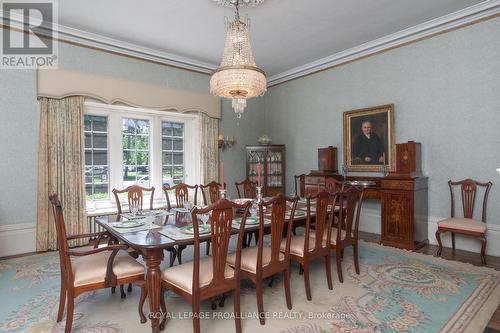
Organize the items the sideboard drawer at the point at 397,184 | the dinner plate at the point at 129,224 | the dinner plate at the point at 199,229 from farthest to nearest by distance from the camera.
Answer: the sideboard drawer at the point at 397,184 → the dinner plate at the point at 129,224 → the dinner plate at the point at 199,229

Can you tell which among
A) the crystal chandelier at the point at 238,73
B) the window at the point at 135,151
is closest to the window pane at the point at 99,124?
the window at the point at 135,151

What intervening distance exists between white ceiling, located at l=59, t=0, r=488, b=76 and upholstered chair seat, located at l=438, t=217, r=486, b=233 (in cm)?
278

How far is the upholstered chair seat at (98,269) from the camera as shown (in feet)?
6.74

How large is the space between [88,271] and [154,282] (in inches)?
20.2

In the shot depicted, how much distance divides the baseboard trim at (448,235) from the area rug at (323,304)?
2.41 ft

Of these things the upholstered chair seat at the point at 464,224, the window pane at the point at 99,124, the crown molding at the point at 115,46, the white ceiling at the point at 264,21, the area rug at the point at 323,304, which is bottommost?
the area rug at the point at 323,304

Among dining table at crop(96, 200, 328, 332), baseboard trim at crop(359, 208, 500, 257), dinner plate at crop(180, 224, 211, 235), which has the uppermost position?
dinner plate at crop(180, 224, 211, 235)

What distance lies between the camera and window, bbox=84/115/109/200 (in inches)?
180

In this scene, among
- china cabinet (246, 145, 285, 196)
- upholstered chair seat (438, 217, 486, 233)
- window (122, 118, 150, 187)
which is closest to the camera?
upholstered chair seat (438, 217, 486, 233)

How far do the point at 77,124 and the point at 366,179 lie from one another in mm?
4640

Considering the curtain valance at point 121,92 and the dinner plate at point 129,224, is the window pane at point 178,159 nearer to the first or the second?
the curtain valance at point 121,92

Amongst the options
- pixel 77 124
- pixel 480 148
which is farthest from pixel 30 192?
pixel 480 148

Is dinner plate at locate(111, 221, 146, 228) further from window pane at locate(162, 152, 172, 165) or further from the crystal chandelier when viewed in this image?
window pane at locate(162, 152, 172, 165)

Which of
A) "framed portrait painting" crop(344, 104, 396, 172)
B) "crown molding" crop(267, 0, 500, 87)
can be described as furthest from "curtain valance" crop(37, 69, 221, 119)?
"framed portrait painting" crop(344, 104, 396, 172)
